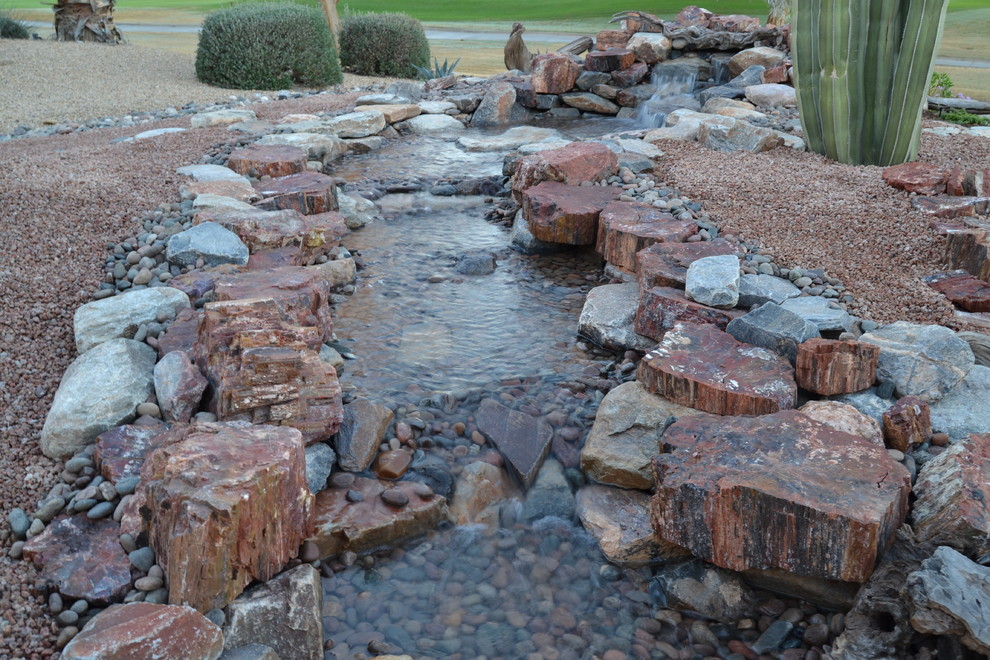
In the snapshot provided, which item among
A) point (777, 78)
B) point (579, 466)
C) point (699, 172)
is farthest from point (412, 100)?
point (579, 466)

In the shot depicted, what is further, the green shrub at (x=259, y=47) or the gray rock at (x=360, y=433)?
the green shrub at (x=259, y=47)

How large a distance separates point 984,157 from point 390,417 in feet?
17.9

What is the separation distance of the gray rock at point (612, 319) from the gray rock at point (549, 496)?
1.03 meters

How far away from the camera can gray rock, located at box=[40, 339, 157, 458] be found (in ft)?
9.91

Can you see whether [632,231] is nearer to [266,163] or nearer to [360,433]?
[360,433]

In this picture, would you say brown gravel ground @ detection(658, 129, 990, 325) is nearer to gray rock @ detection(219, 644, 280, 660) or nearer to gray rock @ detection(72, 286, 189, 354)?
gray rock @ detection(219, 644, 280, 660)

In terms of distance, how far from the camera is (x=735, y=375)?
3.29m

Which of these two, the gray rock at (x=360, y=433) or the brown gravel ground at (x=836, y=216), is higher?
the brown gravel ground at (x=836, y=216)

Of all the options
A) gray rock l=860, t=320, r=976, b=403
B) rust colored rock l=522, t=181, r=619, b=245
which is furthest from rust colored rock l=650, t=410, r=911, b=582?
rust colored rock l=522, t=181, r=619, b=245

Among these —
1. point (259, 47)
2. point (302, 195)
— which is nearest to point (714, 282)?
point (302, 195)

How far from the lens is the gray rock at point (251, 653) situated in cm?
223

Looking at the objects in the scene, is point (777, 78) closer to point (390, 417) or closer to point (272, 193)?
point (272, 193)

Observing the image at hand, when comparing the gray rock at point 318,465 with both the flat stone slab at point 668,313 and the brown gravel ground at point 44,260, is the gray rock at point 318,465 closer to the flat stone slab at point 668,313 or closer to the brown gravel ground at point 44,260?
the brown gravel ground at point 44,260

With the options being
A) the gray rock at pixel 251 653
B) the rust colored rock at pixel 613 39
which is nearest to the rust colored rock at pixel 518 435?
the gray rock at pixel 251 653
